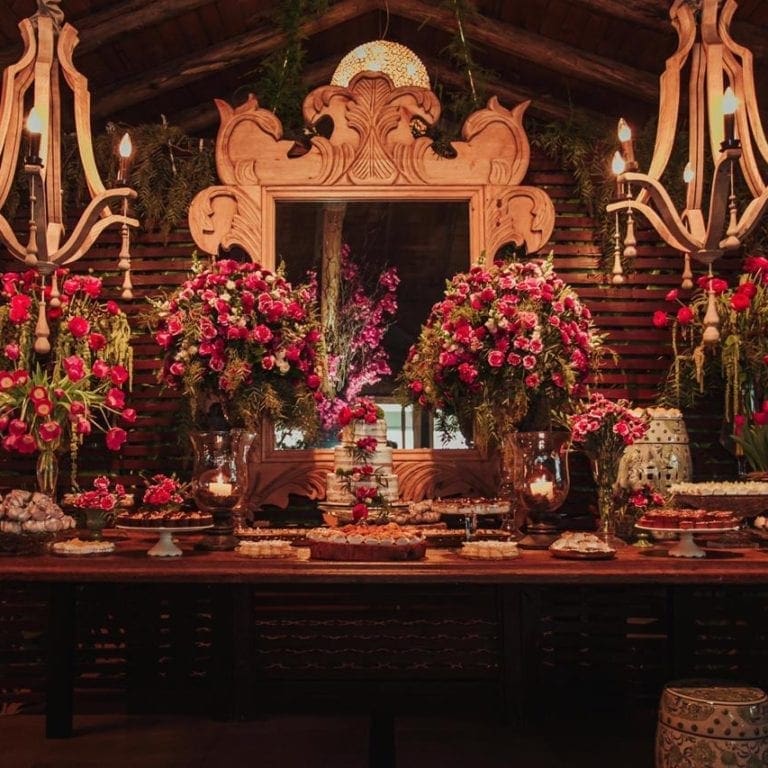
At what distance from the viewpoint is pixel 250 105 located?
538 cm

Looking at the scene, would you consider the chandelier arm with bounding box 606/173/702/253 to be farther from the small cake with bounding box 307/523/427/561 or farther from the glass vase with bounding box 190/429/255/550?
the glass vase with bounding box 190/429/255/550

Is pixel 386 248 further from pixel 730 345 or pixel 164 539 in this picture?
pixel 164 539

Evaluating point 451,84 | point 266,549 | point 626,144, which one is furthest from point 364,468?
point 451,84

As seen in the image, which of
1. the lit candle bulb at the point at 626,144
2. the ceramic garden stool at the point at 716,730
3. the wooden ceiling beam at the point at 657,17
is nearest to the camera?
the ceramic garden stool at the point at 716,730

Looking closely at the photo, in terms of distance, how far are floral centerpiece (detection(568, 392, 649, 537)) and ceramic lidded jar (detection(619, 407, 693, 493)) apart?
575 millimetres

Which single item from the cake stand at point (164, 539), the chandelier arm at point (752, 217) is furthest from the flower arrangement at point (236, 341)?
the chandelier arm at point (752, 217)

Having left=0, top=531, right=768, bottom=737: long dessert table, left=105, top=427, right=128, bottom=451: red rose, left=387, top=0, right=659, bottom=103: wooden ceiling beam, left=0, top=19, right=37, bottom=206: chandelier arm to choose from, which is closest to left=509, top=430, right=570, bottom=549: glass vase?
left=0, top=531, right=768, bottom=737: long dessert table

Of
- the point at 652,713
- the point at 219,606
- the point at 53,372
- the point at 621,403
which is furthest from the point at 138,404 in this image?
the point at 652,713

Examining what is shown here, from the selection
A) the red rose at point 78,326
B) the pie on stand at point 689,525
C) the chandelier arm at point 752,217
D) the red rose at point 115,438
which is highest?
the chandelier arm at point 752,217

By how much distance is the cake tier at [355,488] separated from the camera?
4742mm

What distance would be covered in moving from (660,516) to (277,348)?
6.25 ft

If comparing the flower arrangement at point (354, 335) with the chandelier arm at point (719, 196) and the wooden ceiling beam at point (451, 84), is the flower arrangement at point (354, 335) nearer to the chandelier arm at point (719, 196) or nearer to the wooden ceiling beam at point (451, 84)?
the wooden ceiling beam at point (451, 84)

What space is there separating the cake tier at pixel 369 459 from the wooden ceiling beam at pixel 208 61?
9.38 ft

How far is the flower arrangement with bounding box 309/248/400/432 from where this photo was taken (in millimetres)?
5176
